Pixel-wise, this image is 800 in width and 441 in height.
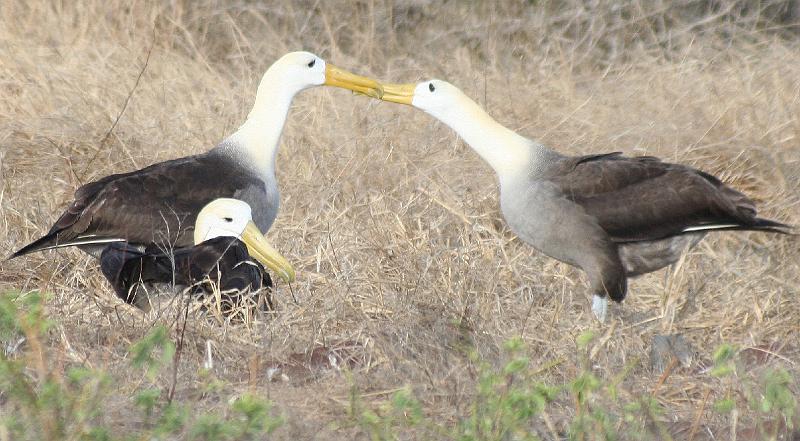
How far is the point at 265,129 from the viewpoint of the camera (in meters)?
5.72

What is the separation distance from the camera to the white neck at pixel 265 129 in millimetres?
5586

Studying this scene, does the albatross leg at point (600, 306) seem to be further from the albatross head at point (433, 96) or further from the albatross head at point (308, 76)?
the albatross head at point (308, 76)

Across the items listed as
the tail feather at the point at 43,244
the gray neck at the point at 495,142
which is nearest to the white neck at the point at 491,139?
the gray neck at the point at 495,142

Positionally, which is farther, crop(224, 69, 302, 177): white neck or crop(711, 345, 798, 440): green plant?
crop(224, 69, 302, 177): white neck

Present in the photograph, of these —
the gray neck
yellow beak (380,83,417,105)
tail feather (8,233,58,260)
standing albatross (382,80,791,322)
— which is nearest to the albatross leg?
standing albatross (382,80,791,322)

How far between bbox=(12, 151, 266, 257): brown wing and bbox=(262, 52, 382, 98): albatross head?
79cm

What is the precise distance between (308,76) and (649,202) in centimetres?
179

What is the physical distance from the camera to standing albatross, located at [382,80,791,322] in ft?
16.0

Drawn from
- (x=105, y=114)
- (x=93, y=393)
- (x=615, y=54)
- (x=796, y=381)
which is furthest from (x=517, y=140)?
(x=615, y=54)

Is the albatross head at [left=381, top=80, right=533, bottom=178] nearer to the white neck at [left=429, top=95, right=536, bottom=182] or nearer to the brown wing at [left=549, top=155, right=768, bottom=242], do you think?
the white neck at [left=429, top=95, right=536, bottom=182]

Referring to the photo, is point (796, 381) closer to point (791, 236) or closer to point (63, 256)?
point (791, 236)

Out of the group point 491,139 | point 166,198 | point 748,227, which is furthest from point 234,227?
point 748,227

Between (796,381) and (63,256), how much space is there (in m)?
3.04

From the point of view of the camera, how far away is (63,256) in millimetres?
5531
